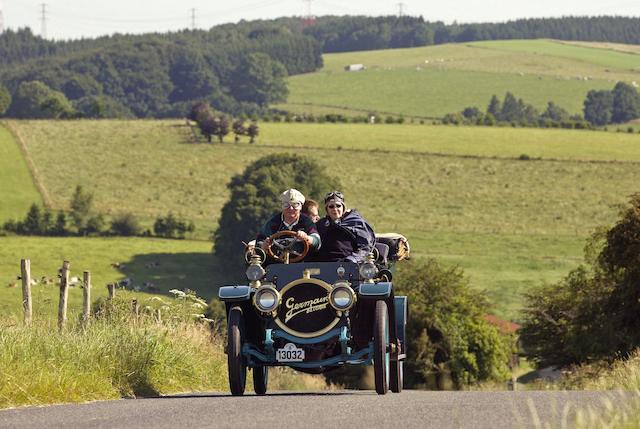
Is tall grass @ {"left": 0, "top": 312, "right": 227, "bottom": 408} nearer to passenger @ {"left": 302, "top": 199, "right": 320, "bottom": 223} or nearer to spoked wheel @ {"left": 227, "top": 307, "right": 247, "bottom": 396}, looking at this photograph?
spoked wheel @ {"left": 227, "top": 307, "right": 247, "bottom": 396}

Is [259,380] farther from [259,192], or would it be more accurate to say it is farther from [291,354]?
[259,192]

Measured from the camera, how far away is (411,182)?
117750 mm

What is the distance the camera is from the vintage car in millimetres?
13602

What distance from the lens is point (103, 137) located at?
443 ft

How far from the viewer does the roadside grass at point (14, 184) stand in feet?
338

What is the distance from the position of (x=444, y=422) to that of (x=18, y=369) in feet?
13.5

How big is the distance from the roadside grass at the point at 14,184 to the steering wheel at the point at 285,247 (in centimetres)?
8817

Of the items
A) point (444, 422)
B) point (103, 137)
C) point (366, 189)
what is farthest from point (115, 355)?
point (103, 137)

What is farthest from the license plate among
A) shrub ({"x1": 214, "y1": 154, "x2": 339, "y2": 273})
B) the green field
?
shrub ({"x1": 214, "y1": 154, "x2": 339, "y2": 273})

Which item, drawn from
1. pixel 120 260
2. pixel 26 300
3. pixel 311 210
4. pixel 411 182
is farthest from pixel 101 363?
pixel 411 182

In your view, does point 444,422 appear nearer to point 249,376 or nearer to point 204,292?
point 249,376

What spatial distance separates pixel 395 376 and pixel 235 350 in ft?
7.44

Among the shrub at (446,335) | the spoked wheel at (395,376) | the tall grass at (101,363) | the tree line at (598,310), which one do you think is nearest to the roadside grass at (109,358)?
the tall grass at (101,363)

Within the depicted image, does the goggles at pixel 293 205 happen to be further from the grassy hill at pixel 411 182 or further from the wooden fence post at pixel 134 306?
the grassy hill at pixel 411 182
